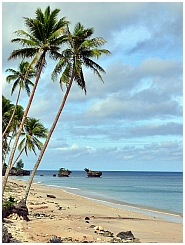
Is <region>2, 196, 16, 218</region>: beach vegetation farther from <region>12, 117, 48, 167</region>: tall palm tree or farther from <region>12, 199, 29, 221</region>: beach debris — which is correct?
<region>12, 117, 48, 167</region>: tall palm tree

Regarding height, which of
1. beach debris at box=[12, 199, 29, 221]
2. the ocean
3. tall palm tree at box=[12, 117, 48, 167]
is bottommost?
the ocean

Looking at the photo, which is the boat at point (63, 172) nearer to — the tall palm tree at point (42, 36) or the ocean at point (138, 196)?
the ocean at point (138, 196)

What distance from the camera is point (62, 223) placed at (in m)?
14.4

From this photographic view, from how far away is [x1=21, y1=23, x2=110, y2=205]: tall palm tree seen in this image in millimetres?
14609

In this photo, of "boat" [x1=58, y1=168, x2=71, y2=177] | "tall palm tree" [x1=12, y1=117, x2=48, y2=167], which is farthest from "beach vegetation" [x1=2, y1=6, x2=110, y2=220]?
"boat" [x1=58, y1=168, x2=71, y2=177]

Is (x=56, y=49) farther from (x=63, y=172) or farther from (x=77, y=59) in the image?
(x=63, y=172)

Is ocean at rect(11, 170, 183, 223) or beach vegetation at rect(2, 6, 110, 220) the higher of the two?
beach vegetation at rect(2, 6, 110, 220)

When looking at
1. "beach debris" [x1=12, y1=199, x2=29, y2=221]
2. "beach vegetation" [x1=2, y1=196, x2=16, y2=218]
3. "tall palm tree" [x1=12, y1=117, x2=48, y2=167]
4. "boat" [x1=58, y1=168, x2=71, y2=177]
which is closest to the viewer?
"beach vegetation" [x1=2, y1=196, x2=16, y2=218]

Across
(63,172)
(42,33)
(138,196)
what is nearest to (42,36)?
(42,33)

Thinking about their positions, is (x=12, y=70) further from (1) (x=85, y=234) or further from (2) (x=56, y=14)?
(1) (x=85, y=234)

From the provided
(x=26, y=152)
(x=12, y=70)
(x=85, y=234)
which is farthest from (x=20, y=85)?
(x=85, y=234)

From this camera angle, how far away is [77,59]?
583 inches

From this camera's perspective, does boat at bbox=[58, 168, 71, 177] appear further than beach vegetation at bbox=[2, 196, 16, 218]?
Yes

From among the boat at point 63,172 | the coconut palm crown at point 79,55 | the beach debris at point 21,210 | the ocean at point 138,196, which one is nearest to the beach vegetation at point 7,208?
the beach debris at point 21,210
